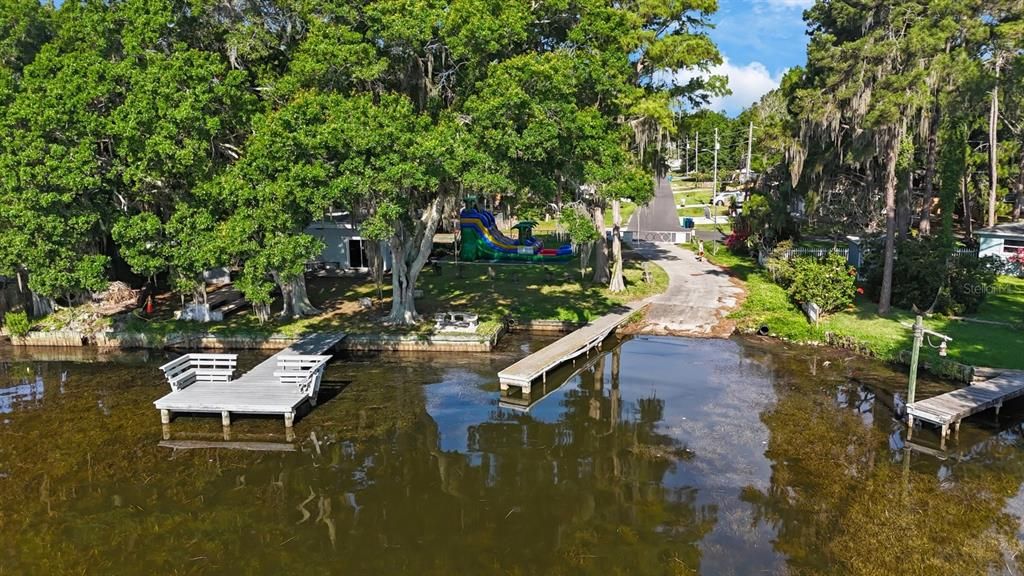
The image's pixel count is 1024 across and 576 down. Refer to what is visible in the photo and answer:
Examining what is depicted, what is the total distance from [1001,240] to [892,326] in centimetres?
1393

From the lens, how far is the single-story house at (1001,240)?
30.7 meters

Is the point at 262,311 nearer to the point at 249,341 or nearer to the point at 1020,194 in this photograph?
the point at 249,341

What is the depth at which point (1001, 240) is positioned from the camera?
31188 millimetres

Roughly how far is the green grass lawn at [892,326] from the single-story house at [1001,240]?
2816 millimetres

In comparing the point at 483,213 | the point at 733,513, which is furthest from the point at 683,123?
the point at 733,513

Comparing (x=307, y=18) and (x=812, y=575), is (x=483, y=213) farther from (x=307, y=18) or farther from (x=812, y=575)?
(x=812, y=575)

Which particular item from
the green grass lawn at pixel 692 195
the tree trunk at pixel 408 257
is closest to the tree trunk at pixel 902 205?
the tree trunk at pixel 408 257

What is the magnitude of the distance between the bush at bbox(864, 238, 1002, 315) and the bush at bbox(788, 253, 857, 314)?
196 centimetres

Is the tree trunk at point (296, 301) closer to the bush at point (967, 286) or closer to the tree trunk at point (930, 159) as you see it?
the bush at point (967, 286)

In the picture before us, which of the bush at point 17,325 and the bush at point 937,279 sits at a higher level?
the bush at point 937,279

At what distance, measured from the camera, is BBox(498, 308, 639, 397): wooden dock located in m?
18.2

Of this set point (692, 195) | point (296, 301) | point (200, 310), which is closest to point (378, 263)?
point (296, 301)

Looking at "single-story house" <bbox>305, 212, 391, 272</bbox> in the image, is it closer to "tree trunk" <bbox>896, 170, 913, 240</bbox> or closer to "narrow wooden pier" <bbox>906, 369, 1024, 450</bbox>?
"tree trunk" <bbox>896, 170, 913, 240</bbox>

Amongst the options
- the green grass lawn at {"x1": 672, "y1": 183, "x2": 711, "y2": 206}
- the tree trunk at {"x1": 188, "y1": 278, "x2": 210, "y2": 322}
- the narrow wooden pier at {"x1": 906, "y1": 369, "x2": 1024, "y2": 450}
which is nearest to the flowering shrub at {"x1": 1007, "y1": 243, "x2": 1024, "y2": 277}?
the narrow wooden pier at {"x1": 906, "y1": 369, "x2": 1024, "y2": 450}
